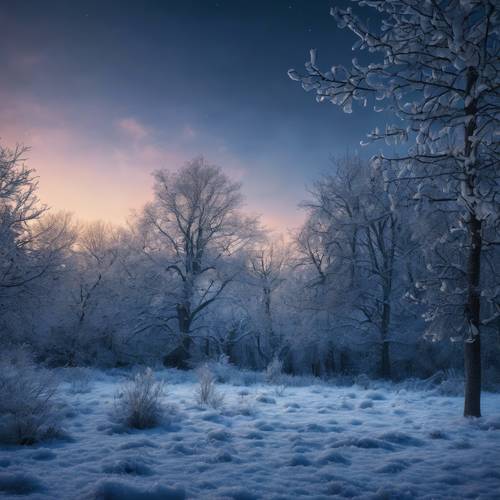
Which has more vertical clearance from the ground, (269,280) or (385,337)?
(269,280)

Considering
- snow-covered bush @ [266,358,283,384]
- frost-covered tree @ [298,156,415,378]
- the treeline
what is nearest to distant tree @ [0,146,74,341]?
the treeline

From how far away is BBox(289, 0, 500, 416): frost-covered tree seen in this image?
13.5ft

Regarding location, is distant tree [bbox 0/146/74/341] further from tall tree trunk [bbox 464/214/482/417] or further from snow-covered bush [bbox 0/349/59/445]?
tall tree trunk [bbox 464/214/482/417]

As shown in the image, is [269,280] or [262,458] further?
[269,280]

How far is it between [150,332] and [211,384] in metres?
12.9

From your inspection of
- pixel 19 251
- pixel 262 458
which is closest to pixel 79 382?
pixel 19 251

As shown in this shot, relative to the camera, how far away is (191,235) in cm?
1831

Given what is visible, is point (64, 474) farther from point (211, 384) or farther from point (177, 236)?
point (177, 236)

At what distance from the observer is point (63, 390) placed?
8.33m

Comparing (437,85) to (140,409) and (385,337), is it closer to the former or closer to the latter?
(140,409)

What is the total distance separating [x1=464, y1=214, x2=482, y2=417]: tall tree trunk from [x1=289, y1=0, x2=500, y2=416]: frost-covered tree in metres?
0.02

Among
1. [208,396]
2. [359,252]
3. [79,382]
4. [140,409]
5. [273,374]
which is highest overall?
[359,252]

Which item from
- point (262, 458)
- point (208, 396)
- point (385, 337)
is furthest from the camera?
point (385, 337)

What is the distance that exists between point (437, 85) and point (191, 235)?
48.4 feet
